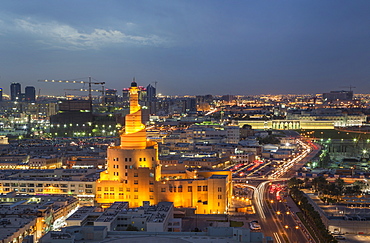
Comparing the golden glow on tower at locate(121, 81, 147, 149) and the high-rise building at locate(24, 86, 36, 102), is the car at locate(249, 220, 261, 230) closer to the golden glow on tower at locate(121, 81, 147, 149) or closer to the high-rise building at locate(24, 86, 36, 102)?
the golden glow on tower at locate(121, 81, 147, 149)

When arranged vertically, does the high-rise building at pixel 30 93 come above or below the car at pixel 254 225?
above

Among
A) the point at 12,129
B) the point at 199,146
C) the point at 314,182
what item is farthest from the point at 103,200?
the point at 12,129

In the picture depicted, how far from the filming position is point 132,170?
23.9m

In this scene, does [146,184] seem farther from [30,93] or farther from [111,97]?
[30,93]

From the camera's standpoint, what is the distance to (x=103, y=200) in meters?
24.1

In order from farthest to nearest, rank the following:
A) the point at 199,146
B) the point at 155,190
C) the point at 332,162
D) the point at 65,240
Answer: the point at 199,146 < the point at 332,162 < the point at 155,190 < the point at 65,240

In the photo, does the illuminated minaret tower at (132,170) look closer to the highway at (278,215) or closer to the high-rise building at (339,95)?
the highway at (278,215)

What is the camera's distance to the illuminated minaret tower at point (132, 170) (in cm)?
2370

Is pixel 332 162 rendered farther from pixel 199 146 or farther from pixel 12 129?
pixel 12 129

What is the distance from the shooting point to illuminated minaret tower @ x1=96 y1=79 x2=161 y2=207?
23.7 metres

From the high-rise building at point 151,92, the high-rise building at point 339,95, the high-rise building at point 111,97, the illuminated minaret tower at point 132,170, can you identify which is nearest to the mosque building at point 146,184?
the illuminated minaret tower at point 132,170

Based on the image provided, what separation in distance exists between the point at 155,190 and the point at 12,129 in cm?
5484

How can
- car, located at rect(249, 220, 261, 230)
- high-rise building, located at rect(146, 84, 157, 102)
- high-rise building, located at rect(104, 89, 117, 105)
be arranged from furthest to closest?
high-rise building, located at rect(146, 84, 157, 102), high-rise building, located at rect(104, 89, 117, 105), car, located at rect(249, 220, 261, 230)

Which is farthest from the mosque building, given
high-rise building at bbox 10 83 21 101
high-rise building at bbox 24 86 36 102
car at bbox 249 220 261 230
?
high-rise building at bbox 10 83 21 101
